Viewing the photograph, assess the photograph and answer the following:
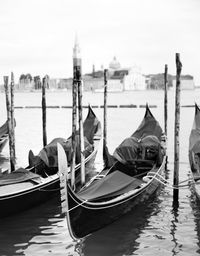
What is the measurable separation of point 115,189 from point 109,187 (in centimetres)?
11

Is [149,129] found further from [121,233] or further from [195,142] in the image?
[121,233]

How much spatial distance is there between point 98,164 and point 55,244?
7044 millimetres

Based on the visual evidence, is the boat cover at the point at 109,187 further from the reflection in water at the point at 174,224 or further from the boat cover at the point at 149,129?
the boat cover at the point at 149,129

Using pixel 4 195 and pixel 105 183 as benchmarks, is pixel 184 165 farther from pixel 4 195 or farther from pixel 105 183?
pixel 4 195

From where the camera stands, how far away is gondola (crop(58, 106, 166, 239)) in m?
7.05

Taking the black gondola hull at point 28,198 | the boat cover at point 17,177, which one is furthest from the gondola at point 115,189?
the boat cover at point 17,177

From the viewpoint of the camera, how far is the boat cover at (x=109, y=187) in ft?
25.8

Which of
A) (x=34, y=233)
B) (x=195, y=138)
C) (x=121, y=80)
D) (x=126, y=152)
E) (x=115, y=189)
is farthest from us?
(x=121, y=80)

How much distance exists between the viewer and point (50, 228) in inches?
342

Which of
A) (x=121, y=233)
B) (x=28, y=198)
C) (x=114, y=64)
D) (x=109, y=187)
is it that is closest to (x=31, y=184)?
(x=28, y=198)

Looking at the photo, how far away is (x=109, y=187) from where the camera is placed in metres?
8.27

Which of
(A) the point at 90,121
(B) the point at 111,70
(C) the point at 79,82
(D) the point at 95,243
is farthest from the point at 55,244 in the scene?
(B) the point at 111,70

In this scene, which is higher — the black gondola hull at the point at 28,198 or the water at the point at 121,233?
the black gondola hull at the point at 28,198

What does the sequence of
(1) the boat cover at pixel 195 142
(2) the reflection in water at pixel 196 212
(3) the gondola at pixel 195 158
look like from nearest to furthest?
(2) the reflection in water at pixel 196 212
(3) the gondola at pixel 195 158
(1) the boat cover at pixel 195 142
